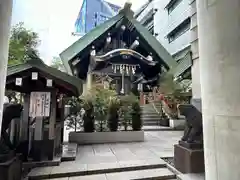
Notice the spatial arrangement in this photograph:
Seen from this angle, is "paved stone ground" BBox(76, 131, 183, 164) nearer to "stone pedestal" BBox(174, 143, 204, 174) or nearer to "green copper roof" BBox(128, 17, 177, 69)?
"stone pedestal" BBox(174, 143, 204, 174)

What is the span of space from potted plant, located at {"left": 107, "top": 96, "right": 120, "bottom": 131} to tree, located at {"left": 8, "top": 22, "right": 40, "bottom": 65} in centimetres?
384

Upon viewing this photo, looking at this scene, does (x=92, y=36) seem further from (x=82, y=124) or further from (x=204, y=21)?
(x=204, y=21)

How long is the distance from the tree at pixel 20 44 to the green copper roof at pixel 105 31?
205 centimetres

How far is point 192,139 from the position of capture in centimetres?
405

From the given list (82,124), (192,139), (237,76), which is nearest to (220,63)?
(237,76)

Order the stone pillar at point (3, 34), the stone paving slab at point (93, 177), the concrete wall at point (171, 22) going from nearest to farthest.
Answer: the stone pillar at point (3, 34)
the stone paving slab at point (93, 177)
the concrete wall at point (171, 22)

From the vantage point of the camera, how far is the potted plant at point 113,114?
7.32 metres

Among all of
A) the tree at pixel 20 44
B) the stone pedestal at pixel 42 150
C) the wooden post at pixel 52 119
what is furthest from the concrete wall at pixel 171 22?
the stone pedestal at pixel 42 150

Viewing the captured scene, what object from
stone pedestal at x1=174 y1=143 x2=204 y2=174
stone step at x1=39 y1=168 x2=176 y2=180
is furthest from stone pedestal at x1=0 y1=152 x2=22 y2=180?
stone pedestal at x1=174 y1=143 x2=204 y2=174

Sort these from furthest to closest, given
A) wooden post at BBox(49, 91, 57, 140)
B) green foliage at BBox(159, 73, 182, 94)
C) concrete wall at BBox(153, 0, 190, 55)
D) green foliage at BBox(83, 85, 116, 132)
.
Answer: concrete wall at BBox(153, 0, 190, 55) → green foliage at BBox(159, 73, 182, 94) → green foliage at BBox(83, 85, 116, 132) → wooden post at BBox(49, 91, 57, 140)

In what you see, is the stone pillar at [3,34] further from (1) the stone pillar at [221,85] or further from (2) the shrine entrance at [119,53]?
(2) the shrine entrance at [119,53]

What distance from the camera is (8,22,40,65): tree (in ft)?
27.2

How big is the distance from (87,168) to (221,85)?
10.4 feet

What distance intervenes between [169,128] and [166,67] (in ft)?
16.9
